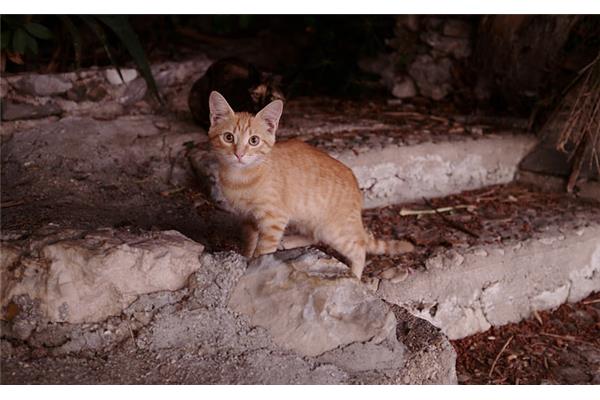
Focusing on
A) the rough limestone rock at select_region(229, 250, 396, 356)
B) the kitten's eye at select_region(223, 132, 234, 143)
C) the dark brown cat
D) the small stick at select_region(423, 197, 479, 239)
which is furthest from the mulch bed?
the dark brown cat

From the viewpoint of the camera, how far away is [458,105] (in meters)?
4.93

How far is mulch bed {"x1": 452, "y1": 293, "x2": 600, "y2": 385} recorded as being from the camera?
285cm

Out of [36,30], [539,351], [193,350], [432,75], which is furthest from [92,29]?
[539,351]

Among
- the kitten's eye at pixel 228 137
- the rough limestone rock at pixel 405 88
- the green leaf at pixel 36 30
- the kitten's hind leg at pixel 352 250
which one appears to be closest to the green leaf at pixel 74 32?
the green leaf at pixel 36 30

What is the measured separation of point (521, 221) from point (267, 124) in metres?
1.73

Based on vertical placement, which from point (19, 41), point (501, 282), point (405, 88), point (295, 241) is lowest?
point (501, 282)

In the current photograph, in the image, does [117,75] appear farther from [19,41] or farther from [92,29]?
[19,41]

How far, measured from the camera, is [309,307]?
2.14 m

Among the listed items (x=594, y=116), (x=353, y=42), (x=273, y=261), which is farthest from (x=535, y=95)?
(x=273, y=261)

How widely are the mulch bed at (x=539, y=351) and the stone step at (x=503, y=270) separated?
77mm

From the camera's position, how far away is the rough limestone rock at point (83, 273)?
2.06 m

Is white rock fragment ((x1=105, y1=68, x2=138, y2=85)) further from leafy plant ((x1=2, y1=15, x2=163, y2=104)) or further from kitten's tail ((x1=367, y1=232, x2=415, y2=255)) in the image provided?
kitten's tail ((x1=367, y1=232, x2=415, y2=255))

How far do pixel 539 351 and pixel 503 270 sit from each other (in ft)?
1.42

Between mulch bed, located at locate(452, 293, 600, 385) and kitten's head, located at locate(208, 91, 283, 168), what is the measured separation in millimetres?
1359
